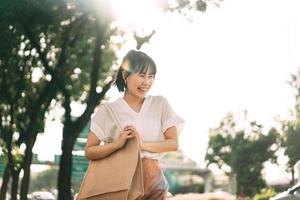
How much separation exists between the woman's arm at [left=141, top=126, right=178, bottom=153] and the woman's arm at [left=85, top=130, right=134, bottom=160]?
8 centimetres

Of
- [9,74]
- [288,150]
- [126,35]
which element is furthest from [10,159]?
[288,150]

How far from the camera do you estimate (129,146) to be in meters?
2.71

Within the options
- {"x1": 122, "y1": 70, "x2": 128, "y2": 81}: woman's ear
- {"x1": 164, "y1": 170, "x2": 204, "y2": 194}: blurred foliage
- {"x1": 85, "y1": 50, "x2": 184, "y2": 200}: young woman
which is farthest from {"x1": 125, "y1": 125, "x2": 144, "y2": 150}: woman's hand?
{"x1": 164, "y1": 170, "x2": 204, "y2": 194}: blurred foliage

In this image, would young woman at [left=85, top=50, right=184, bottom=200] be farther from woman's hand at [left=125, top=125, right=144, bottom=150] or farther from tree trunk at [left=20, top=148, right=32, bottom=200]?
tree trunk at [left=20, top=148, right=32, bottom=200]

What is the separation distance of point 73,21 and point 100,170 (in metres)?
18.8

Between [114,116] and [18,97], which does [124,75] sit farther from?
[18,97]

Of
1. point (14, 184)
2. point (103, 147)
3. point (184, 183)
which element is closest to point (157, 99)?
point (103, 147)

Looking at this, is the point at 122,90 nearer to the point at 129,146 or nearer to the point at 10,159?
the point at 129,146

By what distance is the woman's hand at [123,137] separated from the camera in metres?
2.69

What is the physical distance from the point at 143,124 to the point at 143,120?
0.02 m

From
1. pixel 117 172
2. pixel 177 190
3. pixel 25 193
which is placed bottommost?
pixel 177 190

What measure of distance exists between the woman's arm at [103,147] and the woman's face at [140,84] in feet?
0.76

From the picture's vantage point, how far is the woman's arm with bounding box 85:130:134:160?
106 inches

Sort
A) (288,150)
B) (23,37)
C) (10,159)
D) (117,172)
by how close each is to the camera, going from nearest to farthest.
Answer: (117,172)
(23,37)
(10,159)
(288,150)
